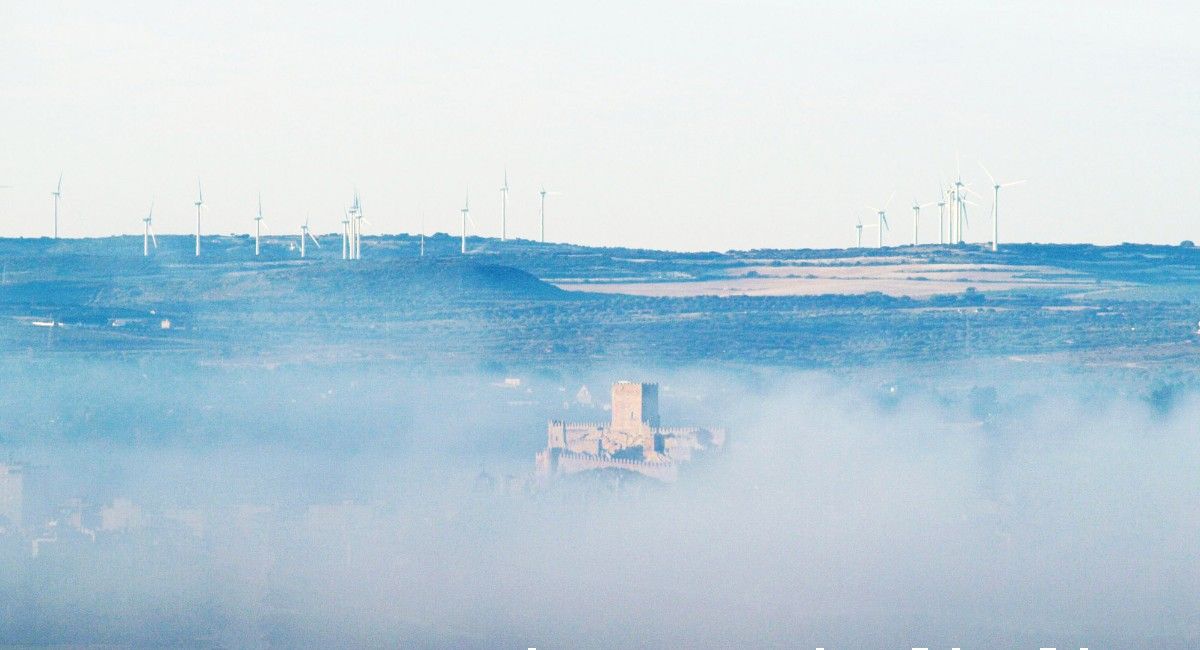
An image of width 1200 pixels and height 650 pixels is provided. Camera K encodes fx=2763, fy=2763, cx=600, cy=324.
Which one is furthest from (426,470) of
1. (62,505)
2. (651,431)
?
(62,505)

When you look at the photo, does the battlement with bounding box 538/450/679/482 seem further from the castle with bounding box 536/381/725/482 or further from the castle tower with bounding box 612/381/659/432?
the castle tower with bounding box 612/381/659/432

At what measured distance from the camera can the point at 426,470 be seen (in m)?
126

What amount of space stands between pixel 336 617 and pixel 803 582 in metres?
18.0

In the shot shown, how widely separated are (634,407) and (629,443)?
2.68 metres

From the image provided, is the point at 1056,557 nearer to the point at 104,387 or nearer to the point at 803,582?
the point at 803,582

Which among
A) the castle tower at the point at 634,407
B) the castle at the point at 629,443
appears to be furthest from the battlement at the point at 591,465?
the castle tower at the point at 634,407

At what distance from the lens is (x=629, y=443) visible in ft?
377

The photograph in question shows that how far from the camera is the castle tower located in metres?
116

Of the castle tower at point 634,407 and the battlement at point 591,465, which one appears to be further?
the castle tower at point 634,407

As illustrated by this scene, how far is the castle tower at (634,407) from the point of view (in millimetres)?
116438

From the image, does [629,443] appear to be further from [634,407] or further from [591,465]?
[634,407]

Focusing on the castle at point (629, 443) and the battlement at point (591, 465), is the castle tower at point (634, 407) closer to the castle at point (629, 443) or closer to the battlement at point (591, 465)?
the castle at point (629, 443)

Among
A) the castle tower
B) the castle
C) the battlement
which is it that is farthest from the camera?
the castle tower

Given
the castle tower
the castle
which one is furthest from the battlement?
the castle tower
